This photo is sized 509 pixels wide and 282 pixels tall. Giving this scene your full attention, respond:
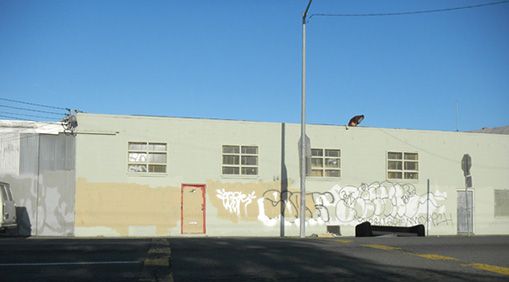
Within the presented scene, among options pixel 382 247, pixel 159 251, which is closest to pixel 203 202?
pixel 382 247

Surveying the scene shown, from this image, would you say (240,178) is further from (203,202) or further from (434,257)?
(434,257)

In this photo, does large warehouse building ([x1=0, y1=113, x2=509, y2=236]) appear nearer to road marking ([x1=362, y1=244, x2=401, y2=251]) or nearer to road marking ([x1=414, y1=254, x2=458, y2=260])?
road marking ([x1=362, y1=244, x2=401, y2=251])

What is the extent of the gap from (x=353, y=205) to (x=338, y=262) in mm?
15628

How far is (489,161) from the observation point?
27.7 metres

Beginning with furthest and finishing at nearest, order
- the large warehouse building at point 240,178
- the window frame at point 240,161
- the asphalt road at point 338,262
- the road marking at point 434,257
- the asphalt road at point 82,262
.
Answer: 1. the window frame at point 240,161
2. the large warehouse building at point 240,178
3. the road marking at point 434,257
4. the asphalt road at point 338,262
5. the asphalt road at point 82,262

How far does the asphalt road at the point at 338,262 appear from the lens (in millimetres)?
8266

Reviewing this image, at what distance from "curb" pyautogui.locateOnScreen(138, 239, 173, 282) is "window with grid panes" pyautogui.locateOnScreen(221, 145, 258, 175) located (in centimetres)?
1219

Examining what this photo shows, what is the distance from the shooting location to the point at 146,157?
2275 centimetres

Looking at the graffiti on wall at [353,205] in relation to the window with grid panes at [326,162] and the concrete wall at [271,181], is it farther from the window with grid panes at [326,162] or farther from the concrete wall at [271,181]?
the window with grid panes at [326,162]

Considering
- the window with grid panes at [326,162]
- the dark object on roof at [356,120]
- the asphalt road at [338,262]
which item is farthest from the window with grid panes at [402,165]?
the asphalt road at [338,262]

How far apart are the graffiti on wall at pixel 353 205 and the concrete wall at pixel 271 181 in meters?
0.05

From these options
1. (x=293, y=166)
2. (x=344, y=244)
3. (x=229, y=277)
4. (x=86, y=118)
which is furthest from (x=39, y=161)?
(x=229, y=277)

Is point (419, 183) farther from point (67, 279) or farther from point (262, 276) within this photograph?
point (67, 279)

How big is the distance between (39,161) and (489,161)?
2148cm
